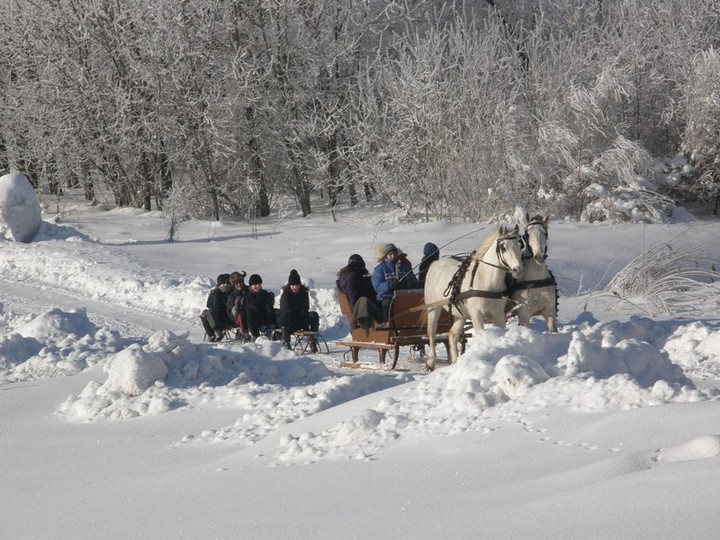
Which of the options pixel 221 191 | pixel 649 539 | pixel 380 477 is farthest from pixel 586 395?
pixel 221 191

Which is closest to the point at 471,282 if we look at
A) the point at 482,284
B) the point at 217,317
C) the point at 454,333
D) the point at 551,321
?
the point at 482,284

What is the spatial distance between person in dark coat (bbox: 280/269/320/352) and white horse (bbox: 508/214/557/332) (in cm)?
431

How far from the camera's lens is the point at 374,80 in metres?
32.2

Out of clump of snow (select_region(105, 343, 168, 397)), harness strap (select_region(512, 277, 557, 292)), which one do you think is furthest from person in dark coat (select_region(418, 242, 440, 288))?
clump of snow (select_region(105, 343, 168, 397))

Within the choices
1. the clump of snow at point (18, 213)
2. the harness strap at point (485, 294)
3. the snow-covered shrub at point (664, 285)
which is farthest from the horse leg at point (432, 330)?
the clump of snow at point (18, 213)

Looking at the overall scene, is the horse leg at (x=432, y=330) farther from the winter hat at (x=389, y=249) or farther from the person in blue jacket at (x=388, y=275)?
the winter hat at (x=389, y=249)

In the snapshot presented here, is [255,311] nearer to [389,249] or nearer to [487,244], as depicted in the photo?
[389,249]

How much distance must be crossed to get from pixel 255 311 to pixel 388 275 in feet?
9.98

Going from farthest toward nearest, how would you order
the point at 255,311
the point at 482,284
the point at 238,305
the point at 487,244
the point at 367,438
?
the point at 238,305
the point at 255,311
the point at 487,244
the point at 482,284
the point at 367,438

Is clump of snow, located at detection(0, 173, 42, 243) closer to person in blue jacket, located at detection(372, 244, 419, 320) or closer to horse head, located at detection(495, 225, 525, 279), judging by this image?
person in blue jacket, located at detection(372, 244, 419, 320)

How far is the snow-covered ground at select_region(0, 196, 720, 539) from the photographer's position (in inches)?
206

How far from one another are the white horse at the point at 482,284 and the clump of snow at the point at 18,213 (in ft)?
57.5

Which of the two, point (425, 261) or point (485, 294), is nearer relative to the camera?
point (485, 294)

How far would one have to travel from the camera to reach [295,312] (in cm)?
1495
